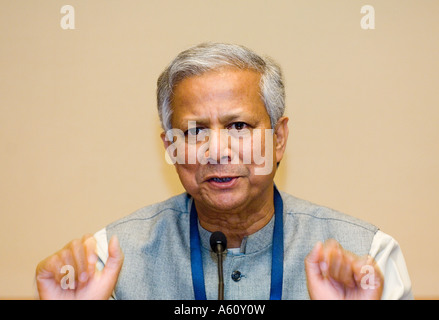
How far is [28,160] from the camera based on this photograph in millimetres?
2592

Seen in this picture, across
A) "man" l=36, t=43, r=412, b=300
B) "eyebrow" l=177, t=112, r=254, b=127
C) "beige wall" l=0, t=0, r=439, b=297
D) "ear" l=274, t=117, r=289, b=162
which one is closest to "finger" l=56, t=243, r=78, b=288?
"man" l=36, t=43, r=412, b=300

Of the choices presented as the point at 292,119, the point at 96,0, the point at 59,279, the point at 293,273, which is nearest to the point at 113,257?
the point at 59,279

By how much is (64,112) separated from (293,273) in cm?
138

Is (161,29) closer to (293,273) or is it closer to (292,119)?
(292,119)

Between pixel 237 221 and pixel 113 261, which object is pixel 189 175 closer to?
pixel 237 221

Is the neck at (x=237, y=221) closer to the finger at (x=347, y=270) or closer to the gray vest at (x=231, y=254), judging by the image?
the gray vest at (x=231, y=254)

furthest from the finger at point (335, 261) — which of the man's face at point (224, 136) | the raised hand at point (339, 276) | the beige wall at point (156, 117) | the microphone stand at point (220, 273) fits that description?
the beige wall at point (156, 117)

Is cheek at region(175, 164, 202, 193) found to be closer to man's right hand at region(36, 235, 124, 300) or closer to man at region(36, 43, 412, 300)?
man at region(36, 43, 412, 300)

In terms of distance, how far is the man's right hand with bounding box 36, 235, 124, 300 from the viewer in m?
1.55

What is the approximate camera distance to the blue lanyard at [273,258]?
1850 millimetres

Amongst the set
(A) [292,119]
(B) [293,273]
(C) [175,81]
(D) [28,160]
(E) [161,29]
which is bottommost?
(B) [293,273]

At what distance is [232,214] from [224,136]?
0.33m

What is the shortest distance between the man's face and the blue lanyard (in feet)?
0.52
